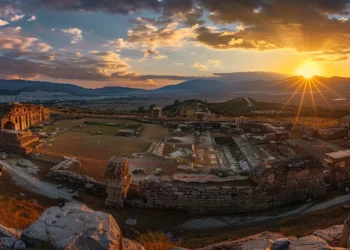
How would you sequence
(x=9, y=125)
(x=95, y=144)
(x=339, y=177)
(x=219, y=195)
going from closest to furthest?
(x=219, y=195), (x=339, y=177), (x=95, y=144), (x=9, y=125)

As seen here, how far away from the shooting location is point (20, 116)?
92.5ft

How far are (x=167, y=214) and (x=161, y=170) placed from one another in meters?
4.86

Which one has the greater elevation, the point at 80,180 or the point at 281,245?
the point at 281,245

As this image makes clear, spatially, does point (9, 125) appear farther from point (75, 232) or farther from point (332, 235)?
point (332, 235)

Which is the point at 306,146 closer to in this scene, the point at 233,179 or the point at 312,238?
the point at 233,179

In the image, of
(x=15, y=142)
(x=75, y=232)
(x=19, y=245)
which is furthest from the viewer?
(x=15, y=142)

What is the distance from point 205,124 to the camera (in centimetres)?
3247

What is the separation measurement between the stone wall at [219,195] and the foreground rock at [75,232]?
21.3ft

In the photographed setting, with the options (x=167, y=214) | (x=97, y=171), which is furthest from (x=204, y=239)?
(x=97, y=171)

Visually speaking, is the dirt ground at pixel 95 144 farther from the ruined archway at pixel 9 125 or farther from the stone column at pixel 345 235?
the stone column at pixel 345 235

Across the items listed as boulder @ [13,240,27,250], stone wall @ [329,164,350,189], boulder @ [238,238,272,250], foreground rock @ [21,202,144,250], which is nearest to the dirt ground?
foreground rock @ [21,202,144,250]

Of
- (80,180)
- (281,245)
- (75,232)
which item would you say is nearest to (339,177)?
(281,245)

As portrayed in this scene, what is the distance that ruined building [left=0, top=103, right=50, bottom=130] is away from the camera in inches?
1035

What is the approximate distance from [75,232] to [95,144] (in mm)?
18486
